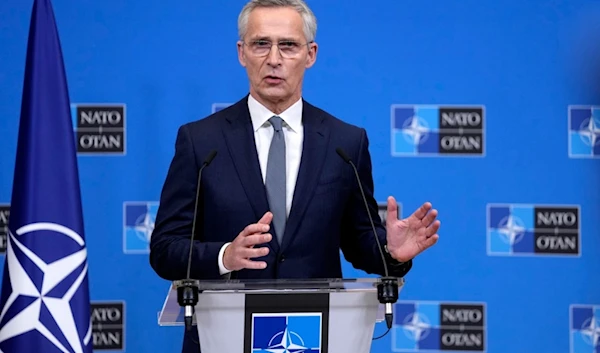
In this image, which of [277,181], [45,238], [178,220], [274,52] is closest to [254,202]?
[277,181]

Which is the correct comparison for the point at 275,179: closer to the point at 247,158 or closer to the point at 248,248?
the point at 247,158

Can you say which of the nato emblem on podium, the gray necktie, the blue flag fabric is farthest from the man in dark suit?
the blue flag fabric

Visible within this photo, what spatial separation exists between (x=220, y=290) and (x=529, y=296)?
7.61 ft

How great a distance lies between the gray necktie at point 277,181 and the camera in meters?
2.53

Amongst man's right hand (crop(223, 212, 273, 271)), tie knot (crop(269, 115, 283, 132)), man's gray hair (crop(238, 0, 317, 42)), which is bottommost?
man's right hand (crop(223, 212, 273, 271))

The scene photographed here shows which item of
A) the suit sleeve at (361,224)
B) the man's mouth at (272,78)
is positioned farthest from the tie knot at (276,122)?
the suit sleeve at (361,224)

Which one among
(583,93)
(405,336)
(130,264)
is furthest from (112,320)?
(583,93)

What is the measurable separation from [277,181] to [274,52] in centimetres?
39

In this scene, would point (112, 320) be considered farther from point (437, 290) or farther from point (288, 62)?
point (288, 62)

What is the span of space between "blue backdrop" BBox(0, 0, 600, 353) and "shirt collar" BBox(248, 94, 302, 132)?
1312mm

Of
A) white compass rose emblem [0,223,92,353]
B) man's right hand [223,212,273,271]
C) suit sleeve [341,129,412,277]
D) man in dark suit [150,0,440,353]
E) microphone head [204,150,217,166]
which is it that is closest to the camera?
man's right hand [223,212,273,271]

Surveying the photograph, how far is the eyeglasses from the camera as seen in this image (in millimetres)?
2660

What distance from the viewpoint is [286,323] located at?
2080mm

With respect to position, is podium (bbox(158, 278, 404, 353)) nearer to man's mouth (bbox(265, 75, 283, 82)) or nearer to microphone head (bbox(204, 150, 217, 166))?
microphone head (bbox(204, 150, 217, 166))
